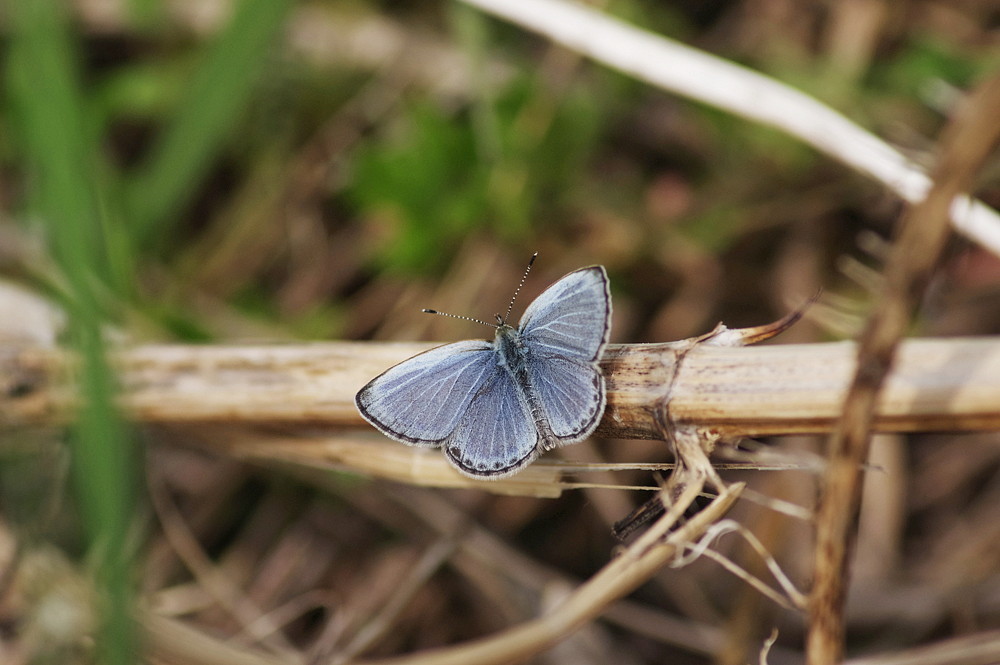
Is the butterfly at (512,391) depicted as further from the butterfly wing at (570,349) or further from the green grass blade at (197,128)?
the green grass blade at (197,128)

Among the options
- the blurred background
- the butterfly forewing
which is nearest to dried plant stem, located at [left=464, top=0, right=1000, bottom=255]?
the blurred background

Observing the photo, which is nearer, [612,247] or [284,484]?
[284,484]

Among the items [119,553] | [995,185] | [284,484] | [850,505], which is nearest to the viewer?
[850,505]

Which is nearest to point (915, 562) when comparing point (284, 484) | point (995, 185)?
point (995, 185)

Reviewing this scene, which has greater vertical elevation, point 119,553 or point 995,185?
point 995,185

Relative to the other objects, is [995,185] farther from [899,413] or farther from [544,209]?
[899,413]

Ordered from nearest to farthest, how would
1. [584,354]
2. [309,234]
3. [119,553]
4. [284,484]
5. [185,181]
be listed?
1. [119,553]
2. [584,354]
3. [284,484]
4. [185,181]
5. [309,234]

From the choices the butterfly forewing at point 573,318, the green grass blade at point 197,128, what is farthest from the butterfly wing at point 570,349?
the green grass blade at point 197,128

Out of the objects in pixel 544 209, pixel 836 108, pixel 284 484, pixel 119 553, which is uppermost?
pixel 836 108
